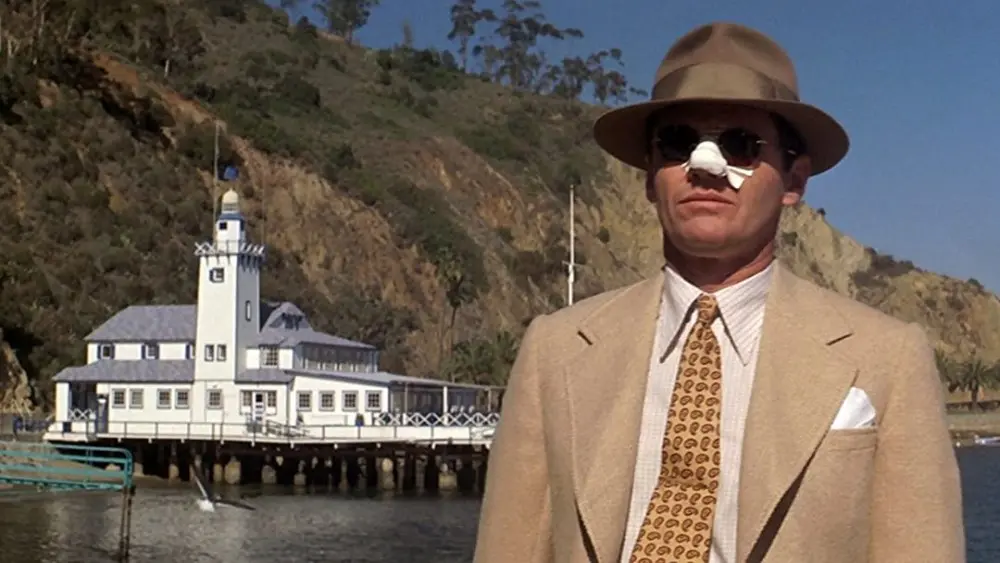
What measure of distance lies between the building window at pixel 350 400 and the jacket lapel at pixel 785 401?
47.9 m

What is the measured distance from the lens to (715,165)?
3010mm

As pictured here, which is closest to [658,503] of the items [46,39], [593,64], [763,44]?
[763,44]

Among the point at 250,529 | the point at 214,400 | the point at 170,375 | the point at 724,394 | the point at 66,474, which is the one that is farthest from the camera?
the point at 170,375

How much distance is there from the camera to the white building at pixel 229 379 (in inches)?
1969

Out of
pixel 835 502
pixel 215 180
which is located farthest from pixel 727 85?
pixel 215 180

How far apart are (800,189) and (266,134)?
82425 mm

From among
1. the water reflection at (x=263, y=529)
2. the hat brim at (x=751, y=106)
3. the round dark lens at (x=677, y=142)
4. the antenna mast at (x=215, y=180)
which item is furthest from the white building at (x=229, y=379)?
the round dark lens at (x=677, y=142)

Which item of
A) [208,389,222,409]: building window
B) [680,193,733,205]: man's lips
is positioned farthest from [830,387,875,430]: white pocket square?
[208,389,222,409]: building window

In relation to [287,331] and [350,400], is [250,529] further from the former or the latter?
[287,331]

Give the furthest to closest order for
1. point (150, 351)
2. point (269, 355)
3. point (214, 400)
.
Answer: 1. point (150, 351)
2. point (269, 355)
3. point (214, 400)

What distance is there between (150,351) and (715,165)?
171 feet

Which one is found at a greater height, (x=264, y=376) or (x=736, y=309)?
(x=264, y=376)

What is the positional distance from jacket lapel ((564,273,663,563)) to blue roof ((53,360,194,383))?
163 ft

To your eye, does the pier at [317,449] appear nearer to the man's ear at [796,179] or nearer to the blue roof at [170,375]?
the blue roof at [170,375]
